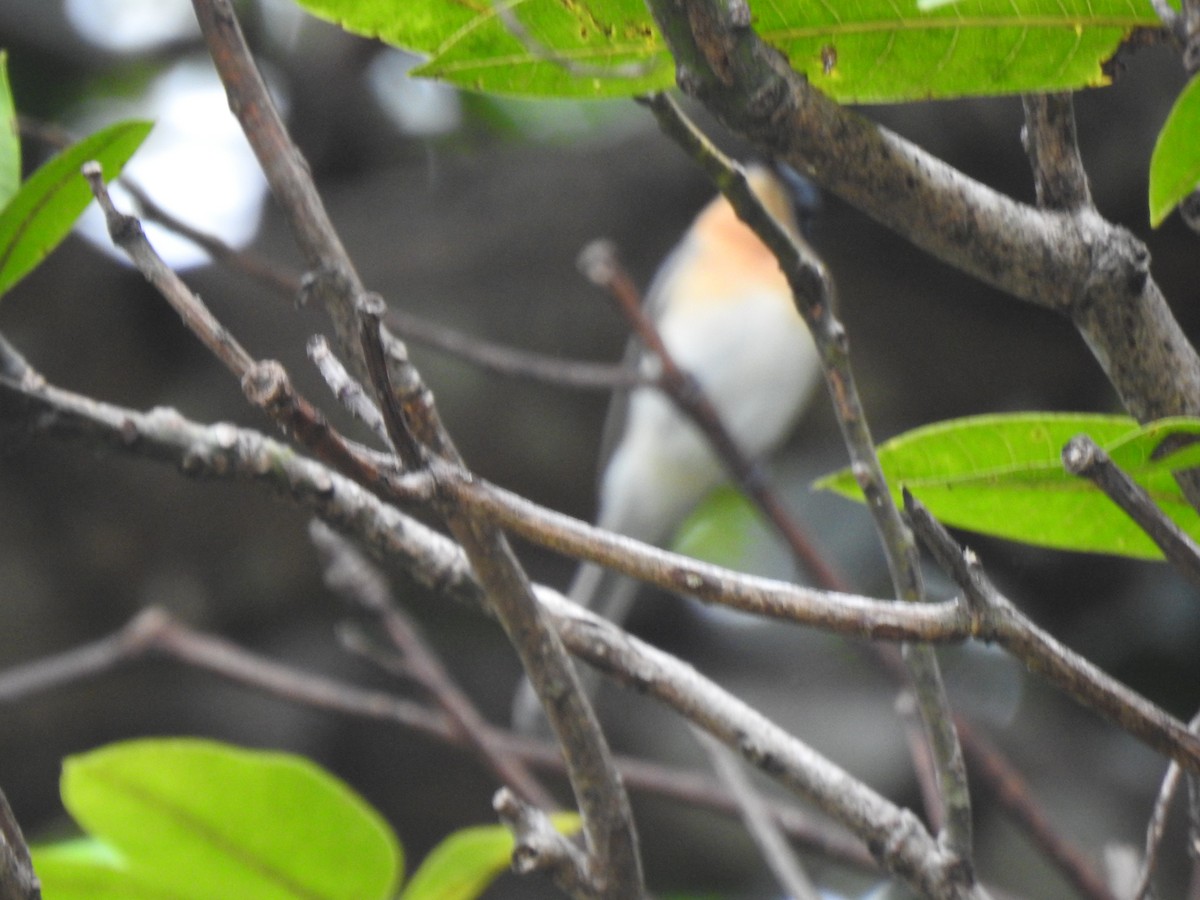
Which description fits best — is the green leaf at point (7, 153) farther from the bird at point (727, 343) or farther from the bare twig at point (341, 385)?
the bird at point (727, 343)

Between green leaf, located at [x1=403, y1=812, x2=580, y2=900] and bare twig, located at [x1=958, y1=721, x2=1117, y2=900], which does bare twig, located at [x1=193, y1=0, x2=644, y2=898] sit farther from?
bare twig, located at [x1=958, y1=721, x2=1117, y2=900]

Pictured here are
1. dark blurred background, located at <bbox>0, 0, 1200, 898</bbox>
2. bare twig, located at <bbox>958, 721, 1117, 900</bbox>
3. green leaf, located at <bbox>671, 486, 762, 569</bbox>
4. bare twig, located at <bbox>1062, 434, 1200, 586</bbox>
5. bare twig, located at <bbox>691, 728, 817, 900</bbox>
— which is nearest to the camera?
bare twig, located at <bbox>1062, 434, 1200, 586</bbox>

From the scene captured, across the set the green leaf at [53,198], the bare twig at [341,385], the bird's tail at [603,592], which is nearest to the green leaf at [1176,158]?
the bare twig at [341,385]

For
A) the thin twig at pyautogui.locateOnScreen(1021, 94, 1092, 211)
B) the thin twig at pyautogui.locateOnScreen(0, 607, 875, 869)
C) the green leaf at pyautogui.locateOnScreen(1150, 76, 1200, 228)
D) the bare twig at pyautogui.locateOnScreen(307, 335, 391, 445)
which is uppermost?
the thin twig at pyautogui.locateOnScreen(1021, 94, 1092, 211)

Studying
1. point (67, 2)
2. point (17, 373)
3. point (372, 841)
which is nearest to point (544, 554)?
point (67, 2)

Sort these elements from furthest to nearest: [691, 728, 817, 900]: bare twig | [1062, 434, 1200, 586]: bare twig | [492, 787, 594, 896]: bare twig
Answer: [691, 728, 817, 900]: bare twig < [492, 787, 594, 896]: bare twig < [1062, 434, 1200, 586]: bare twig

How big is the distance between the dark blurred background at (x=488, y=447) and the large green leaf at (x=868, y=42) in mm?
1352

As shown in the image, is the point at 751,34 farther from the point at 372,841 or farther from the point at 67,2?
the point at 67,2

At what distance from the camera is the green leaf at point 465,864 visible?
0.69 m

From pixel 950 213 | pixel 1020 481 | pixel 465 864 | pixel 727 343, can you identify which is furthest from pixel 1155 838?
pixel 727 343

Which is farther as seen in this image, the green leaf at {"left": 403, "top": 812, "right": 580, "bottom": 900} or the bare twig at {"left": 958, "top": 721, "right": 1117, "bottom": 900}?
the bare twig at {"left": 958, "top": 721, "right": 1117, "bottom": 900}

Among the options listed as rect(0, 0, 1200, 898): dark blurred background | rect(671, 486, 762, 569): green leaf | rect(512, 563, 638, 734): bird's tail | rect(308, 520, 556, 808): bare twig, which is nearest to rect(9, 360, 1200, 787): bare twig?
rect(308, 520, 556, 808): bare twig

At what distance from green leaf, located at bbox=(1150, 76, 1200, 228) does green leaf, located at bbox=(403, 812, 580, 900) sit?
42cm

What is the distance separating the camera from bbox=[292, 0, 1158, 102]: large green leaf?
425 millimetres
